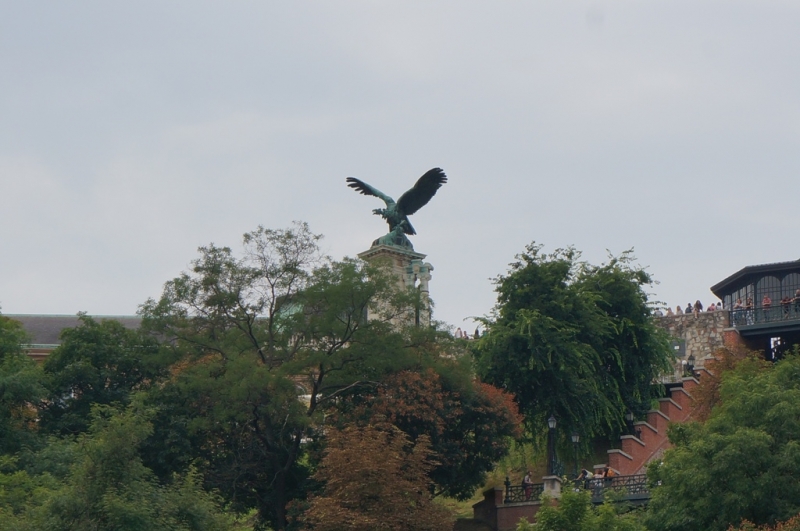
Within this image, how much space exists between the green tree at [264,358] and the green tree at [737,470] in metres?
10.5

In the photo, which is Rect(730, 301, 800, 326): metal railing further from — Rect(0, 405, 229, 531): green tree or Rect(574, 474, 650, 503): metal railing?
Rect(0, 405, 229, 531): green tree

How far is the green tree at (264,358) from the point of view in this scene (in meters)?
44.3

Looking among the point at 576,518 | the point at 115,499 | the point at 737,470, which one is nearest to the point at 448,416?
the point at 576,518

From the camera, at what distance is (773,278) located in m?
64.9

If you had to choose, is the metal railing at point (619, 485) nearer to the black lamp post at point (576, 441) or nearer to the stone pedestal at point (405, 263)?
the black lamp post at point (576, 441)

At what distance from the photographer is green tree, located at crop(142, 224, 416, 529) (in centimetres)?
4434

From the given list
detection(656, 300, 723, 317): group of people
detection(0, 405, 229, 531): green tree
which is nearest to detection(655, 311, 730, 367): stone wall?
detection(656, 300, 723, 317): group of people

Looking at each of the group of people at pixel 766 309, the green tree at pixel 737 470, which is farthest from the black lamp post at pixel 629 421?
the green tree at pixel 737 470

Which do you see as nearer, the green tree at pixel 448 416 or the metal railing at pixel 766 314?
the green tree at pixel 448 416

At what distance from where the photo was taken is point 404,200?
59.0 metres

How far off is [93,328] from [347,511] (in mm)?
13301

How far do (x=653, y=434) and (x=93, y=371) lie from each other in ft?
64.7

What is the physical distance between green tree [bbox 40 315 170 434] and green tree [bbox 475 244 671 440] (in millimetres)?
12137

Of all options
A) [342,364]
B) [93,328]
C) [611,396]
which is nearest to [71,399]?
[93,328]
